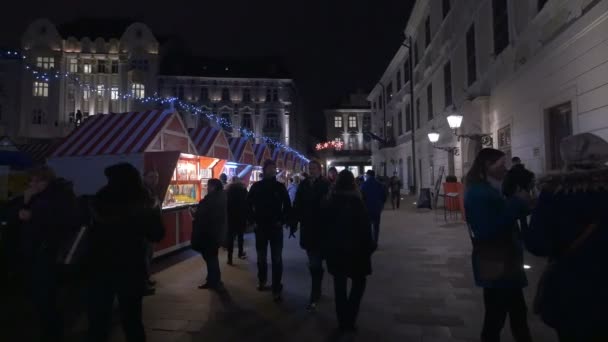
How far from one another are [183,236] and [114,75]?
4110 centimetres

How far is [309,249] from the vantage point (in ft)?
17.2

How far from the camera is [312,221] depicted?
17.1 feet

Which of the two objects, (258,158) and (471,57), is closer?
(471,57)

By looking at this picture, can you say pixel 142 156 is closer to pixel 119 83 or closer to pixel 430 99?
pixel 430 99

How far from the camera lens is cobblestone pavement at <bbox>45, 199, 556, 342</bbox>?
429 cm

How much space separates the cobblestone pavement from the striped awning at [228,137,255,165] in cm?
866

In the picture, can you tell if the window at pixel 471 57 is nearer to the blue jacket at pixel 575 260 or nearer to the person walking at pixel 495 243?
the person walking at pixel 495 243

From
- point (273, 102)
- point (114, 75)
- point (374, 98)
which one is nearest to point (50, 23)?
point (114, 75)

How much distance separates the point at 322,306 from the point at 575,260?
359 centimetres

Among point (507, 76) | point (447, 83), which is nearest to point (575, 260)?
point (507, 76)

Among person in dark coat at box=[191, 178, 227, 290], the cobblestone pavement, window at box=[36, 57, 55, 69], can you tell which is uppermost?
window at box=[36, 57, 55, 69]

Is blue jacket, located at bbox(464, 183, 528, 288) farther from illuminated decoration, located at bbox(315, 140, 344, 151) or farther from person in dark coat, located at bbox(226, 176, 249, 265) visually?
illuminated decoration, located at bbox(315, 140, 344, 151)

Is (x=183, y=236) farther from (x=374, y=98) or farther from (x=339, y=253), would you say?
(x=374, y=98)

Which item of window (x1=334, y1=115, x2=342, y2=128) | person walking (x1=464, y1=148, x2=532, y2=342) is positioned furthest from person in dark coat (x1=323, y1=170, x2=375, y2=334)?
window (x1=334, y1=115, x2=342, y2=128)
